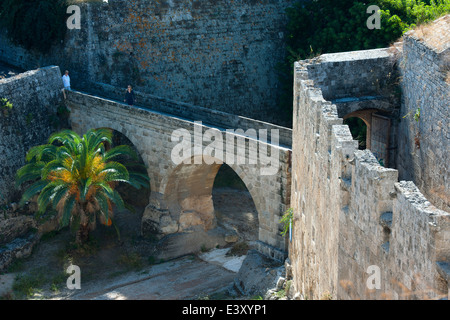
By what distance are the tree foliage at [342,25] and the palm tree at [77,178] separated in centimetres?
637

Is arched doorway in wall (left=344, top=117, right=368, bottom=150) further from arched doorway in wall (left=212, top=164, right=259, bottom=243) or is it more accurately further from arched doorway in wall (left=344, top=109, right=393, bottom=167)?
arched doorway in wall (left=212, top=164, right=259, bottom=243)

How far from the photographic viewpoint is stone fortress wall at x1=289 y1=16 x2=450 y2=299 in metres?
8.05

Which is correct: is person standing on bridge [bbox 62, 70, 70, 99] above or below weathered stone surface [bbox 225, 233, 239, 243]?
above

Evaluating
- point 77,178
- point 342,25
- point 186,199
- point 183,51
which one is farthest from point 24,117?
point 342,25

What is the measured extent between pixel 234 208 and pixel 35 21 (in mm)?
9426

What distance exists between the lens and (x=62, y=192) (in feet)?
68.7

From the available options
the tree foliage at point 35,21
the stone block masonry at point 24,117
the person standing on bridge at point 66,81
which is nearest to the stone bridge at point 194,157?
the person standing on bridge at point 66,81

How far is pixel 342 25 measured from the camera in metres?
25.8

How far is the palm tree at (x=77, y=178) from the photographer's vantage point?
21.0 metres

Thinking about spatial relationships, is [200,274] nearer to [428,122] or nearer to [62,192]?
[62,192]

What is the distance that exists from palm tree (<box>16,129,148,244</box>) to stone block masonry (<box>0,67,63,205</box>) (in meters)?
0.80

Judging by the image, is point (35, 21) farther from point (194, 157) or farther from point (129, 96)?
point (194, 157)

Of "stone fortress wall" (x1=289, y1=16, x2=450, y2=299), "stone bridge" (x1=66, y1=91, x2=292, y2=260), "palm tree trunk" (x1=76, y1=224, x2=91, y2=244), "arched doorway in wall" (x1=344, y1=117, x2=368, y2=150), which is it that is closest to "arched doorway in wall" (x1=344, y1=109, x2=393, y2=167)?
"stone fortress wall" (x1=289, y1=16, x2=450, y2=299)

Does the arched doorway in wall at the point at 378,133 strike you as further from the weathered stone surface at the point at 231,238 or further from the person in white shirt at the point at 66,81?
the person in white shirt at the point at 66,81
